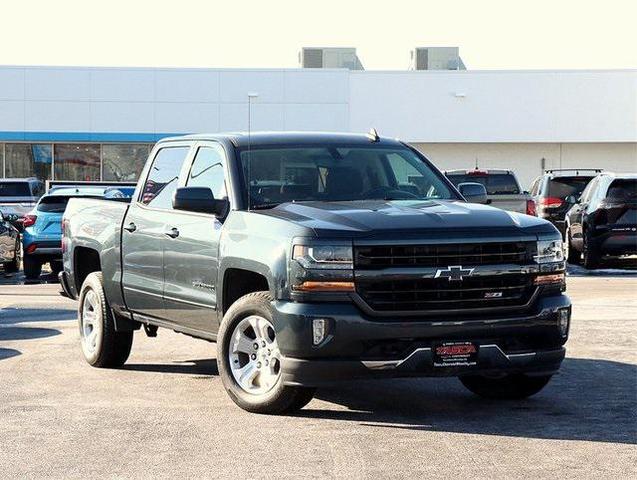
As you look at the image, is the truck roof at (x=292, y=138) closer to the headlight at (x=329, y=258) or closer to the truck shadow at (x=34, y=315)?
the headlight at (x=329, y=258)

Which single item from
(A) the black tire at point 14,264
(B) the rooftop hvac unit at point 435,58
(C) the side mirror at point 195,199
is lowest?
(A) the black tire at point 14,264

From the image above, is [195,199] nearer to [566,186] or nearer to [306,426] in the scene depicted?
[306,426]

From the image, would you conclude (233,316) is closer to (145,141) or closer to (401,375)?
(401,375)

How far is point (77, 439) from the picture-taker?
7.68 metres

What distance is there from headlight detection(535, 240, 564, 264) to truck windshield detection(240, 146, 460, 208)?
4.23 ft

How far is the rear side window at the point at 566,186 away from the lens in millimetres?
29000

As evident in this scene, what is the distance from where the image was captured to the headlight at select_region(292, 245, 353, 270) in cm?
Answer: 793

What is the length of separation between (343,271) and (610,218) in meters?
16.6

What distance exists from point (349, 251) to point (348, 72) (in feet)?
155

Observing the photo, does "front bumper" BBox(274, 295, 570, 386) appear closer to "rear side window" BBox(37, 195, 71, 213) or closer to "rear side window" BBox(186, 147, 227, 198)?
"rear side window" BBox(186, 147, 227, 198)

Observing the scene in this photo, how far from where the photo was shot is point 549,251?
27.7 feet

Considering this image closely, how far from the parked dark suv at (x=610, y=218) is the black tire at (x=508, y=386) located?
48.1ft

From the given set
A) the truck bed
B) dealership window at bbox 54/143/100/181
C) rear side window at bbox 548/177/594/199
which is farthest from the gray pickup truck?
dealership window at bbox 54/143/100/181

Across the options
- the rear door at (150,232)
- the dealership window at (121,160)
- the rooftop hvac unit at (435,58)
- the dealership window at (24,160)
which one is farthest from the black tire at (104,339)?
the rooftop hvac unit at (435,58)
